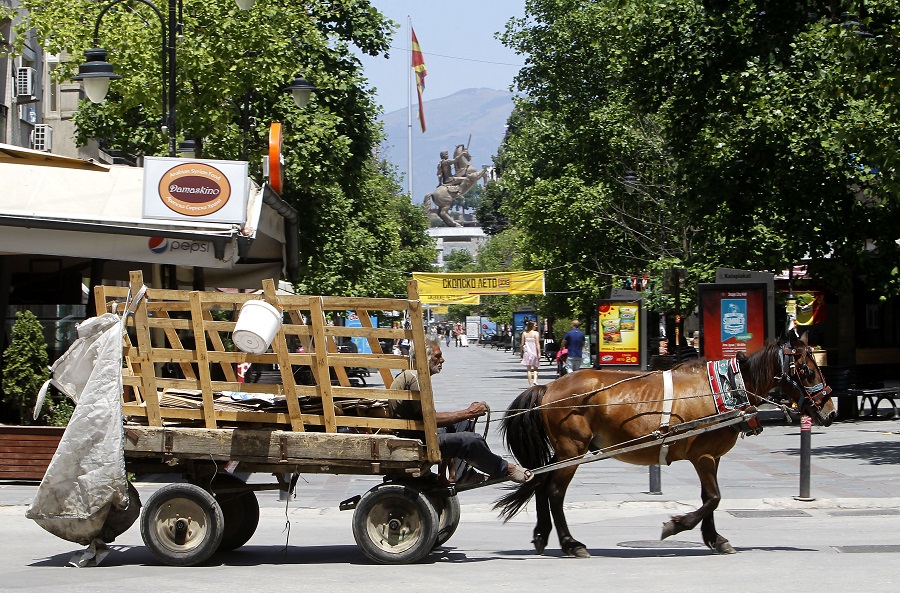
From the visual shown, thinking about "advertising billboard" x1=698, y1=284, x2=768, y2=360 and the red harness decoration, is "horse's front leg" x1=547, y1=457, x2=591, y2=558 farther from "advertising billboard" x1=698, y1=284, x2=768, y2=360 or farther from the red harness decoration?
"advertising billboard" x1=698, y1=284, x2=768, y2=360

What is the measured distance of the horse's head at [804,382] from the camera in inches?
396

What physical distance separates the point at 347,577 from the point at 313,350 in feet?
6.08

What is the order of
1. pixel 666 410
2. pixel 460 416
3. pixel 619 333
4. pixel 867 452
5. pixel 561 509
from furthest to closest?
pixel 619 333, pixel 867 452, pixel 666 410, pixel 561 509, pixel 460 416

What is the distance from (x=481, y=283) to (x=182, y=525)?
124 ft

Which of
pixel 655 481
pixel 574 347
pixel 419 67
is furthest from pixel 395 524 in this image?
pixel 419 67

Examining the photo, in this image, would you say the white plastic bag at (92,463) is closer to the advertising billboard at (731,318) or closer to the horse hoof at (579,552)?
the horse hoof at (579,552)

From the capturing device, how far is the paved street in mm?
8555

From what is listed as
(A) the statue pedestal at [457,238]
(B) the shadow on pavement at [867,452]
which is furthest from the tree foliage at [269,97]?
(A) the statue pedestal at [457,238]

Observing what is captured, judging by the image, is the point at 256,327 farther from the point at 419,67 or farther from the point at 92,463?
the point at 419,67

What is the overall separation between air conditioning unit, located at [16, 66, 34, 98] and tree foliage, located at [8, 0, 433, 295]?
6.82 meters

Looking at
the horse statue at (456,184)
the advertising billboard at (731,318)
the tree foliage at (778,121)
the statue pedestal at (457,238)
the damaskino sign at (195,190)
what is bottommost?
the advertising billboard at (731,318)

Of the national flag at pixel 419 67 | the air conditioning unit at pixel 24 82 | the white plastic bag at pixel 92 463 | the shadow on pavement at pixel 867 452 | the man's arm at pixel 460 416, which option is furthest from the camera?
the national flag at pixel 419 67

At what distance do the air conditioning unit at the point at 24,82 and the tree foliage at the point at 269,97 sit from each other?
6823 millimetres

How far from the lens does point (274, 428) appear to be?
9.30 metres
